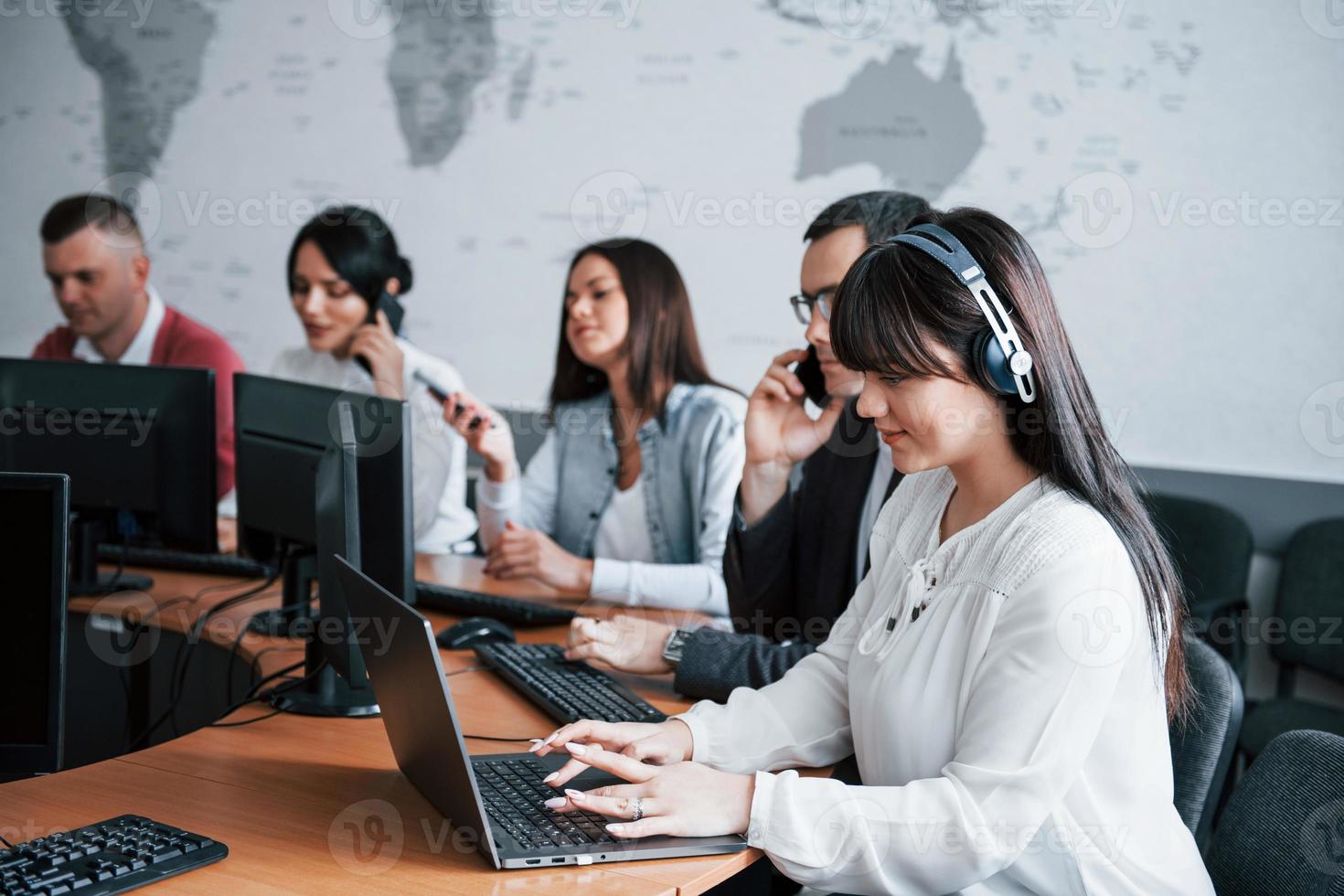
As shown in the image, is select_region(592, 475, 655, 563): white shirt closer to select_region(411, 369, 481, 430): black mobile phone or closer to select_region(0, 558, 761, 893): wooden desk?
select_region(411, 369, 481, 430): black mobile phone

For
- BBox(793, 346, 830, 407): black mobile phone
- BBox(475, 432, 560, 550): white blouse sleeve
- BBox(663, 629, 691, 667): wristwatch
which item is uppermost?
BBox(793, 346, 830, 407): black mobile phone

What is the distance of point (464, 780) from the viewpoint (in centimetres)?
107

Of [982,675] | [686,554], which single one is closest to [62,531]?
[982,675]

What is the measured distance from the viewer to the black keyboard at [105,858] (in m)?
1.01

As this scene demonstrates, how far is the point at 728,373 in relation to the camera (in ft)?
11.3

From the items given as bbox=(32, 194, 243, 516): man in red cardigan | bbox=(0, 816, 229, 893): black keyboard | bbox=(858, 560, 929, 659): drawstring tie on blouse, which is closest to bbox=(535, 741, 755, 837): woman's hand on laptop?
bbox=(858, 560, 929, 659): drawstring tie on blouse

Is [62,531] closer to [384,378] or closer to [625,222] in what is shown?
[384,378]

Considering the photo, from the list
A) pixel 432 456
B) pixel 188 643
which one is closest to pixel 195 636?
pixel 188 643

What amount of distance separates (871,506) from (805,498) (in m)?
0.17

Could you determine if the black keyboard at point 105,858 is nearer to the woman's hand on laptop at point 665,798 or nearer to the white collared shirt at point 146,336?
the woman's hand on laptop at point 665,798

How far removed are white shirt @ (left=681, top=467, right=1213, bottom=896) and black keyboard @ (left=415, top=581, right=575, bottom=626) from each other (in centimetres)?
82

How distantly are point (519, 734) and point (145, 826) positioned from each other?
463 mm

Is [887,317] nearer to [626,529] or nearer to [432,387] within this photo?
[626,529]

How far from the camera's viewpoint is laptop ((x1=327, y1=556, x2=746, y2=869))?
107 centimetres
